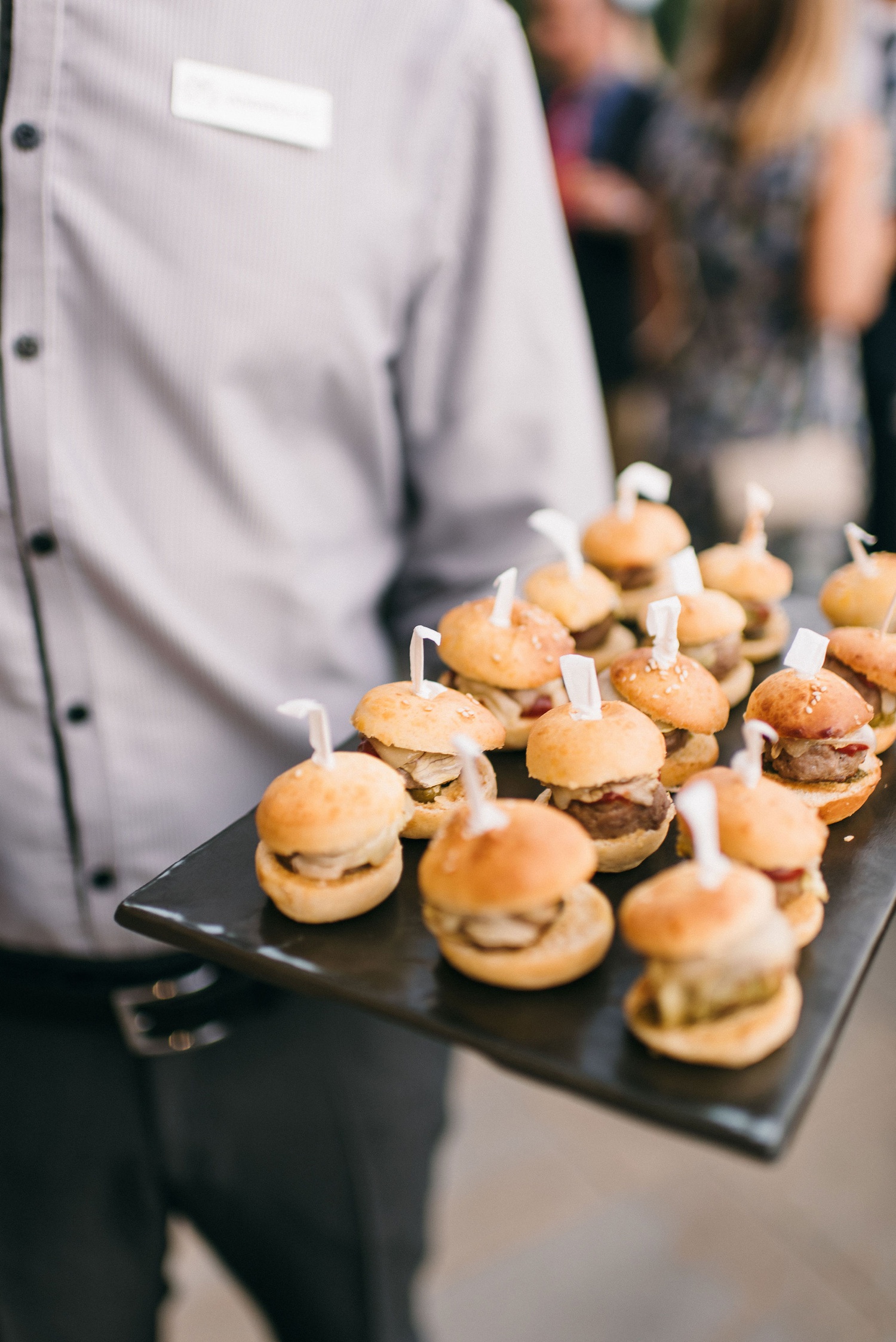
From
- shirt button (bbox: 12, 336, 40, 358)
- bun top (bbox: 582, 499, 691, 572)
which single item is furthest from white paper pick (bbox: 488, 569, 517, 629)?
shirt button (bbox: 12, 336, 40, 358)

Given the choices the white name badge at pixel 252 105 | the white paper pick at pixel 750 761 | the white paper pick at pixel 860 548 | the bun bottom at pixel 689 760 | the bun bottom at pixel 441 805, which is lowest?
the bun bottom at pixel 441 805

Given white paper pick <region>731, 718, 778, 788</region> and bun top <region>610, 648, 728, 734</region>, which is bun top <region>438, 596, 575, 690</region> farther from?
white paper pick <region>731, 718, 778, 788</region>

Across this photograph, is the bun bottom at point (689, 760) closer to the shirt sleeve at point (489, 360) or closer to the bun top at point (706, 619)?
the bun top at point (706, 619)

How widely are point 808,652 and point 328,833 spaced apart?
0.64 m

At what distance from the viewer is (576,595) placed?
1.60 metres

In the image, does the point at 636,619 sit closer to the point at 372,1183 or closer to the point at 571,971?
the point at 571,971

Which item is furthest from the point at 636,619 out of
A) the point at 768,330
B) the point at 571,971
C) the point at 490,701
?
the point at 768,330

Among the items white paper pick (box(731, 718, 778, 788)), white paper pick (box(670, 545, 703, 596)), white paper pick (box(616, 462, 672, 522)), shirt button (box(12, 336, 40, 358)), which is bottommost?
white paper pick (box(731, 718, 778, 788))

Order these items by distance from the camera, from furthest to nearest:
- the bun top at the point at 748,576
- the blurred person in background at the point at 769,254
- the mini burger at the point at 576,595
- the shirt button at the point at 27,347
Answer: the blurred person in background at the point at 769,254, the bun top at the point at 748,576, the mini burger at the point at 576,595, the shirt button at the point at 27,347

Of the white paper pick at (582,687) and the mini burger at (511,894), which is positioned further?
the white paper pick at (582,687)

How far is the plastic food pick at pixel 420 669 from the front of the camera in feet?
4.15

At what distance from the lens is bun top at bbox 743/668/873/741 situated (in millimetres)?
1286

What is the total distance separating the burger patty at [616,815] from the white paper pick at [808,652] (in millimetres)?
243

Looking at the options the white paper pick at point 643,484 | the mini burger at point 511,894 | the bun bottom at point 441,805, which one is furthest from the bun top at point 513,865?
the white paper pick at point 643,484
